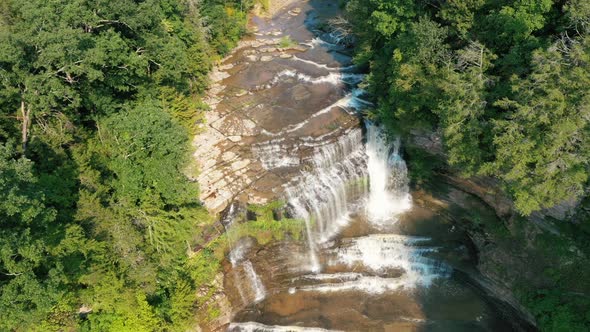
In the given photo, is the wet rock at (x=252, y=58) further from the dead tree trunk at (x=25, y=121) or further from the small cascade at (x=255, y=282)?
the dead tree trunk at (x=25, y=121)

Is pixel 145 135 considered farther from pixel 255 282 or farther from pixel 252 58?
pixel 252 58

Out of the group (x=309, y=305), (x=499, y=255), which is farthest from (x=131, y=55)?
(x=499, y=255)

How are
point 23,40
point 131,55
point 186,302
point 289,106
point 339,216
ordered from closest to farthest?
point 23,40 → point 186,302 → point 131,55 → point 339,216 → point 289,106

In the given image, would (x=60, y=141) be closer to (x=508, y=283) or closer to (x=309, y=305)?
(x=309, y=305)

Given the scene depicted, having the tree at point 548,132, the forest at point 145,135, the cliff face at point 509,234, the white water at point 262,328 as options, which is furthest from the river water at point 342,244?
→ the tree at point 548,132

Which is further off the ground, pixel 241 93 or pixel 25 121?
pixel 25 121

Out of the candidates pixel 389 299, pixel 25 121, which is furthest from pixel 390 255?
pixel 25 121
